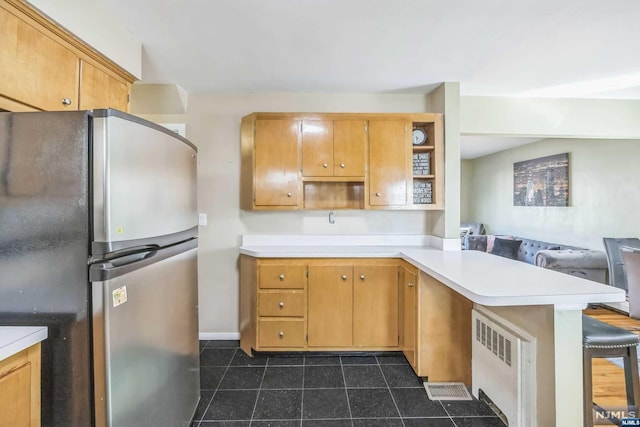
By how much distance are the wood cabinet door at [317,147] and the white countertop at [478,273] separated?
70cm

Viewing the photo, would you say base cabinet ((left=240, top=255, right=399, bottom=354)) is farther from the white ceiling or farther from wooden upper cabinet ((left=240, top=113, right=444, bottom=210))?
the white ceiling

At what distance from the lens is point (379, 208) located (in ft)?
8.86

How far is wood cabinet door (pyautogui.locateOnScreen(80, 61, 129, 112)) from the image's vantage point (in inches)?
62.5

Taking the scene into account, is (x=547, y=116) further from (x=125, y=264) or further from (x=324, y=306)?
(x=125, y=264)

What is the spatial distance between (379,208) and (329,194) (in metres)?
0.55

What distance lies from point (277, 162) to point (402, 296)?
1.60 metres

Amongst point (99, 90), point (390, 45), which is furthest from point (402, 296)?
point (99, 90)

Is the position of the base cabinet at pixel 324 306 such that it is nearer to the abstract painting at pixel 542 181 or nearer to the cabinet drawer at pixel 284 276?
the cabinet drawer at pixel 284 276

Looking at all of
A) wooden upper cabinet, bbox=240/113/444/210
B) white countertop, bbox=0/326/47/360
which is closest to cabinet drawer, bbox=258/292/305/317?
wooden upper cabinet, bbox=240/113/444/210

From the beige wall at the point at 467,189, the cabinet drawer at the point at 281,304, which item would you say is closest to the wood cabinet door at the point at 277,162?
the cabinet drawer at the point at 281,304

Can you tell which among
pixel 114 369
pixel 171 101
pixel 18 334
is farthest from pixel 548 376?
pixel 171 101

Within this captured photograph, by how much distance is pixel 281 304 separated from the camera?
8.21 ft

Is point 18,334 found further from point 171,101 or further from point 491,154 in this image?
point 491,154

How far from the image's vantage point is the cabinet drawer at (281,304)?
250 cm
